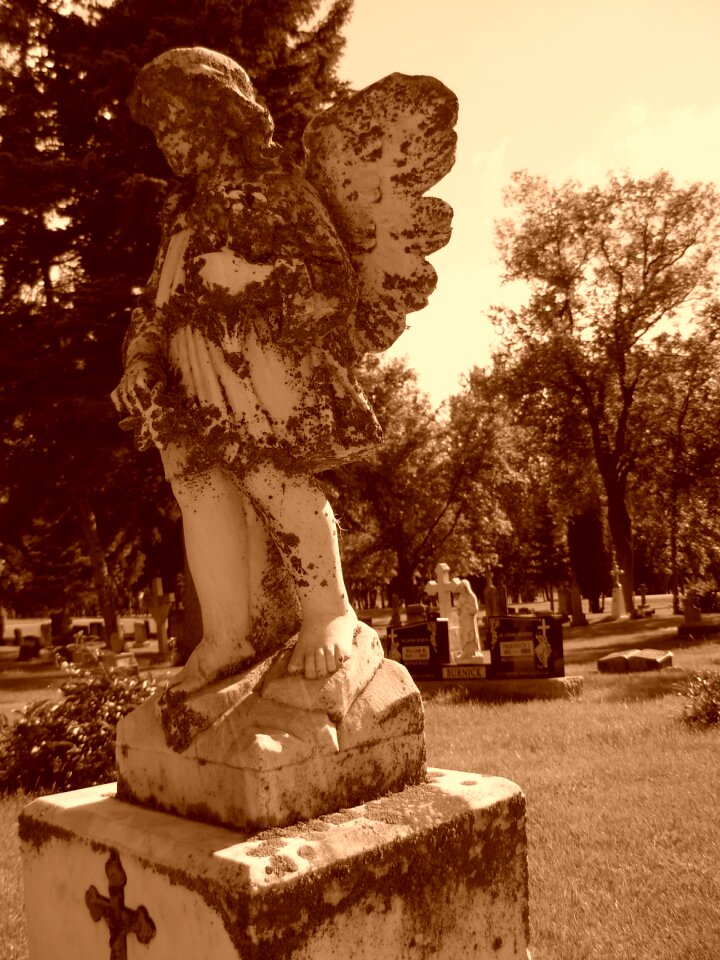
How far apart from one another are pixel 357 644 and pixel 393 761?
0.37 meters

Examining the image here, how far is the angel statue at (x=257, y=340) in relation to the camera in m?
2.50

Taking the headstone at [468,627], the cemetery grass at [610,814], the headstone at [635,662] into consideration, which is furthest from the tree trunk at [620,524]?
the cemetery grass at [610,814]

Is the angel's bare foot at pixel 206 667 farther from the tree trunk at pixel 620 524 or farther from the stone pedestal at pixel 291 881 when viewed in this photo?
the tree trunk at pixel 620 524

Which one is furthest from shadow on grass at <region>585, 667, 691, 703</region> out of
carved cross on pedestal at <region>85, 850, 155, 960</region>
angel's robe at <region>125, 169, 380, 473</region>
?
carved cross on pedestal at <region>85, 850, 155, 960</region>

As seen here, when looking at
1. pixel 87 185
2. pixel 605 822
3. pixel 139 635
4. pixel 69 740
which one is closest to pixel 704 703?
pixel 605 822

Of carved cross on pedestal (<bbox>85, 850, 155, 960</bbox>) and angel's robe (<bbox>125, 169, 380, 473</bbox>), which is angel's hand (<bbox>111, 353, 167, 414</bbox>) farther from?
carved cross on pedestal (<bbox>85, 850, 155, 960</bbox>)

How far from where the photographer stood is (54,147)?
1513 cm

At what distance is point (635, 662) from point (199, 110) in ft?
34.7

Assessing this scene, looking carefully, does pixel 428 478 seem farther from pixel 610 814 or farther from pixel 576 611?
pixel 610 814

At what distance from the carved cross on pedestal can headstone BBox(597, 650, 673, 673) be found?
10.2 metres

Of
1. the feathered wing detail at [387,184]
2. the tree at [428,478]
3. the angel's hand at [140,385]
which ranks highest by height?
the tree at [428,478]

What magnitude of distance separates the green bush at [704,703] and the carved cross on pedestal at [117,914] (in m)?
6.26

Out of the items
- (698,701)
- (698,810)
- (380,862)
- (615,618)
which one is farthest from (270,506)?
(615,618)

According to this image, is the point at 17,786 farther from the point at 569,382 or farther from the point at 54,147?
the point at 569,382
